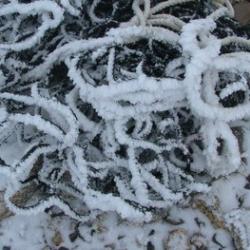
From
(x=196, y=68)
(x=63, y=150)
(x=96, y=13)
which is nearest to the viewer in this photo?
(x=196, y=68)

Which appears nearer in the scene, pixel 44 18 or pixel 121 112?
pixel 121 112

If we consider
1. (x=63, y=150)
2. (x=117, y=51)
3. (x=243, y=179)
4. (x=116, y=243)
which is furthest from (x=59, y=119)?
(x=243, y=179)

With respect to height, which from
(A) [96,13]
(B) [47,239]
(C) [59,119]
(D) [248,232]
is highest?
(A) [96,13]

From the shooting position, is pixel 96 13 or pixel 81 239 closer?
pixel 81 239

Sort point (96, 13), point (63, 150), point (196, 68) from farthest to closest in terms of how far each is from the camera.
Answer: point (96, 13), point (63, 150), point (196, 68)

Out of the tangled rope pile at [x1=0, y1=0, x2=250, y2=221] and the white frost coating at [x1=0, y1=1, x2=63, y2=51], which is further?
the white frost coating at [x1=0, y1=1, x2=63, y2=51]

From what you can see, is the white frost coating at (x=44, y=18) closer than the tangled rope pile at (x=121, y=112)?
No

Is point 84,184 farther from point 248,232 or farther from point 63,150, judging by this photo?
point 248,232

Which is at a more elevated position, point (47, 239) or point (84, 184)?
point (84, 184)
